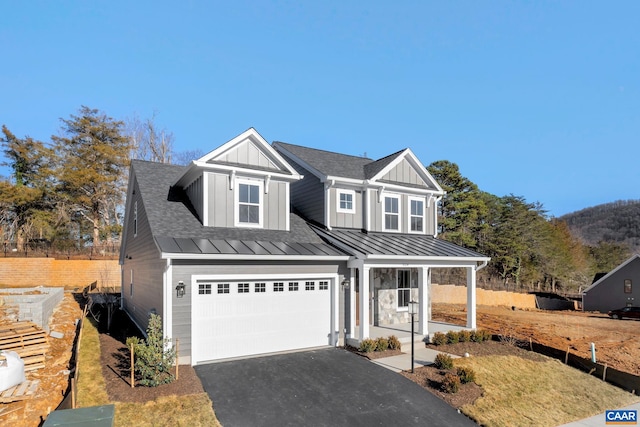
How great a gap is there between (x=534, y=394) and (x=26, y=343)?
15166 mm

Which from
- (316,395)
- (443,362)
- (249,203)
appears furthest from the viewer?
(249,203)

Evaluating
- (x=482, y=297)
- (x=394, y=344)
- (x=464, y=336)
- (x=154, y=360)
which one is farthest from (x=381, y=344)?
(x=482, y=297)

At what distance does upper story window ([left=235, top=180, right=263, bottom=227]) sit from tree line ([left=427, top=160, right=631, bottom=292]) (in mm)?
28593

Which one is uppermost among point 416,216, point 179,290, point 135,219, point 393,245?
point 416,216

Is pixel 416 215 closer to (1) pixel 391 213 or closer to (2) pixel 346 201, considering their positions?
(1) pixel 391 213

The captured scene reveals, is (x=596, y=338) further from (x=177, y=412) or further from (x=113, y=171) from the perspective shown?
(x=113, y=171)

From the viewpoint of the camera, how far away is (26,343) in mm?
11773

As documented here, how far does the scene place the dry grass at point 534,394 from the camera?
29.6 ft

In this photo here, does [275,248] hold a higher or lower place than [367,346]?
higher

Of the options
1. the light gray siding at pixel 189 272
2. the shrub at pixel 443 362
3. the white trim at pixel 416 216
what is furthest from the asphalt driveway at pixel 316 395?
the white trim at pixel 416 216

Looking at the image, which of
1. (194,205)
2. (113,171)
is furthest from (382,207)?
A: (113,171)

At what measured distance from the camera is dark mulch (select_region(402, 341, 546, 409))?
956 cm

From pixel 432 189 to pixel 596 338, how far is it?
11735 millimetres

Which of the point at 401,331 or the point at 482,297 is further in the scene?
the point at 482,297
